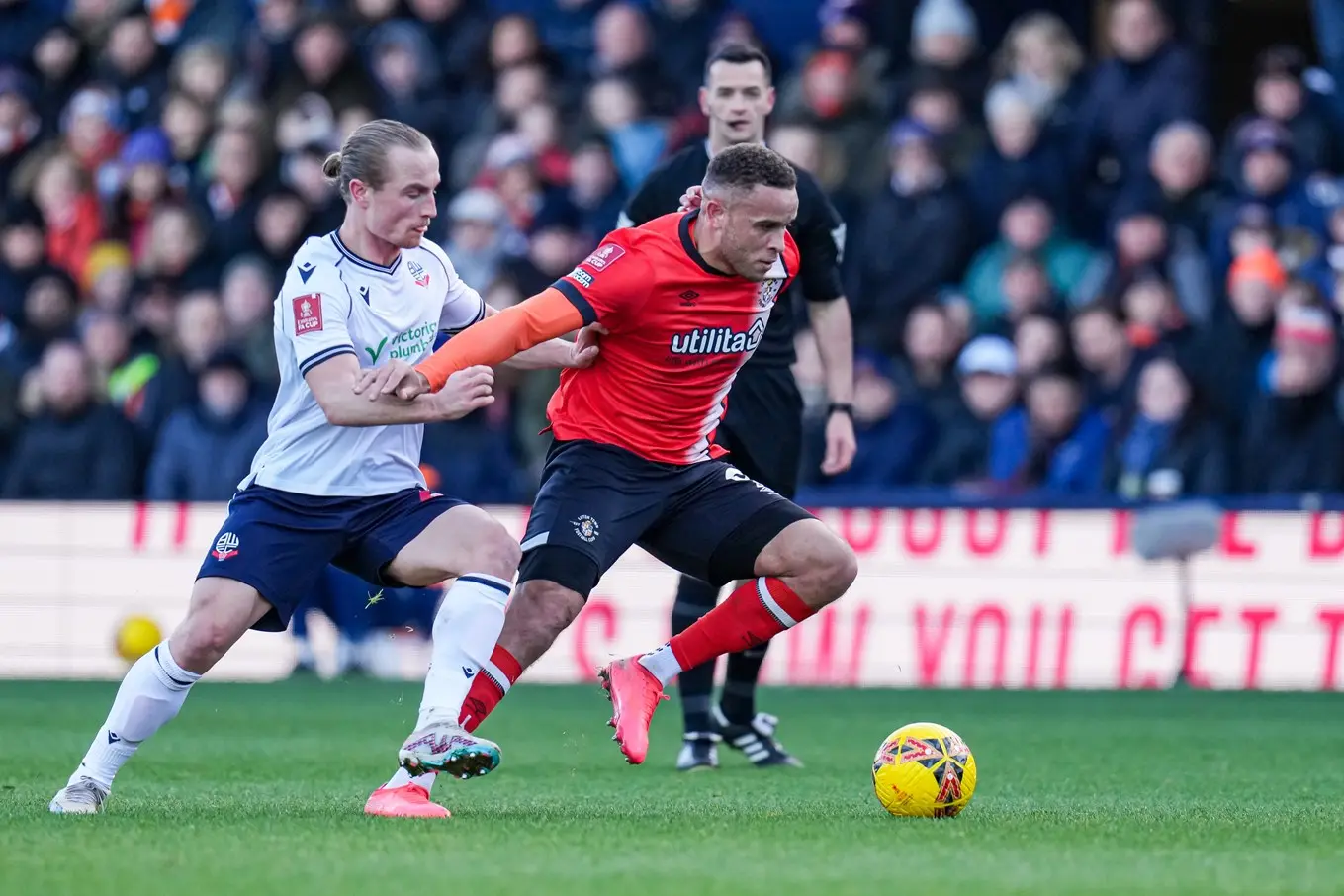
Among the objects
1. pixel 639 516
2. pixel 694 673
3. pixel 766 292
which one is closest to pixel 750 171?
pixel 766 292

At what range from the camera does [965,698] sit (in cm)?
1189

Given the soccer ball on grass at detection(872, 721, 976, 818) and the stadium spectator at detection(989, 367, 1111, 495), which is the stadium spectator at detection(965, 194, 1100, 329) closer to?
the stadium spectator at detection(989, 367, 1111, 495)

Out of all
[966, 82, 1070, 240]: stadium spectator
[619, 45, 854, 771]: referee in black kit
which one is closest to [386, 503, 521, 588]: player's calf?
[619, 45, 854, 771]: referee in black kit

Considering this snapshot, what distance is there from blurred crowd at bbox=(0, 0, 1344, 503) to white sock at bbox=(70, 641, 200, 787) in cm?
701

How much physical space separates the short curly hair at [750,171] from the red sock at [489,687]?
5.21 feet

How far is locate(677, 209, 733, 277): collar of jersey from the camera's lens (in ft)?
22.6

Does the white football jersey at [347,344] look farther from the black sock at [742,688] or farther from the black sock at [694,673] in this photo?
the black sock at [742,688]

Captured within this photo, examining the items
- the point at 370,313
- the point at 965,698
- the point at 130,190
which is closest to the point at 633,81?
the point at 130,190

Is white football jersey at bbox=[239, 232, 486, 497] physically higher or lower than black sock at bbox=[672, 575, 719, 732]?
higher

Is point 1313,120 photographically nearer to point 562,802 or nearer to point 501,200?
point 501,200

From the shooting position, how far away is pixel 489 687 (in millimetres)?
6637

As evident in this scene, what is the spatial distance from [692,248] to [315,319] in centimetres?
124

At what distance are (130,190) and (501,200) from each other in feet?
11.6

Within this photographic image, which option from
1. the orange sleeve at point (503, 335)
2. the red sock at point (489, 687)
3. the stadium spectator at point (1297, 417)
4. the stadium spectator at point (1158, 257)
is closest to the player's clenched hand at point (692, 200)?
the orange sleeve at point (503, 335)
